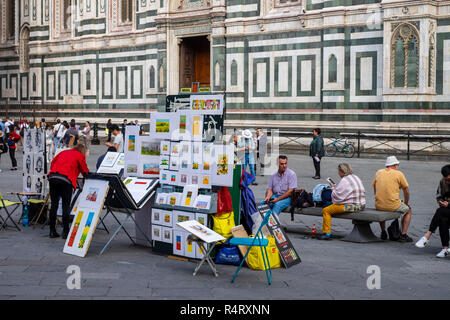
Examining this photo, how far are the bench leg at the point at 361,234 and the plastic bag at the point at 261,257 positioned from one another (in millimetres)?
2274

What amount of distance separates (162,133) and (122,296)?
120 inches

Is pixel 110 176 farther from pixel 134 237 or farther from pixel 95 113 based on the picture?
pixel 95 113

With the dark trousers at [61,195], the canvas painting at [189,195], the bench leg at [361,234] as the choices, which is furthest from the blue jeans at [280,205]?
the dark trousers at [61,195]

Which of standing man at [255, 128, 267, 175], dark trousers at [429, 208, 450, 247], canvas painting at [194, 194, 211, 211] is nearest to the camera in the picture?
canvas painting at [194, 194, 211, 211]

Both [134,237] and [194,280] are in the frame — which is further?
[134,237]

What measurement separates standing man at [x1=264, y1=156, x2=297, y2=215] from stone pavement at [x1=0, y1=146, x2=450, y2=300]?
1.80 ft

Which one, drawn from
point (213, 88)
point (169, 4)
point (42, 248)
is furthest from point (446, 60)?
point (42, 248)

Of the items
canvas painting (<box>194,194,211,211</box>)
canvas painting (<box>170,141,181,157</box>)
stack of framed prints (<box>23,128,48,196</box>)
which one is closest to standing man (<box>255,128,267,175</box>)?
stack of framed prints (<box>23,128,48,196</box>)

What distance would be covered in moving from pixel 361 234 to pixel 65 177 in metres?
4.53

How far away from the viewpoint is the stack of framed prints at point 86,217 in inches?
355

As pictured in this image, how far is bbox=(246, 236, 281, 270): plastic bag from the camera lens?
27.3 feet

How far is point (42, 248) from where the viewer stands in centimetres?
953

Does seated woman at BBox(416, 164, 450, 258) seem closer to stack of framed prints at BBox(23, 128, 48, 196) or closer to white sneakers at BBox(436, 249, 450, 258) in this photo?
white sneakers at BBox(436, 249, 450, 258)

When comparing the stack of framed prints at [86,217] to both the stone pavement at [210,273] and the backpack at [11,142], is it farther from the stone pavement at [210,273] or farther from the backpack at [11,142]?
the backpack at [11,142]
